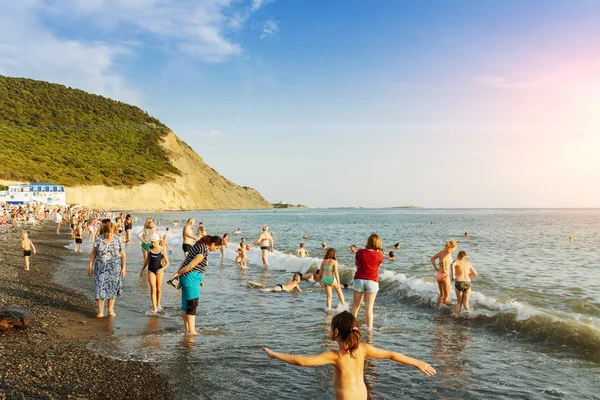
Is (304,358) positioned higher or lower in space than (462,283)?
higher

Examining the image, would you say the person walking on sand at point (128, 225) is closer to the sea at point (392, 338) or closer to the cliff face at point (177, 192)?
the sea at point (392, 338)

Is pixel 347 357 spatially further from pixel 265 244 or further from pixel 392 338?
pixel 265 244

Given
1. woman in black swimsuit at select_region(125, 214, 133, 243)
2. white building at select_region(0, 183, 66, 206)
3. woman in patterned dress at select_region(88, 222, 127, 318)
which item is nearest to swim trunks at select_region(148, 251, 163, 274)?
woman in patterned dress at select_region(88, 222, 127, 318)

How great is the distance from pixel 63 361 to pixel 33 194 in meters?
62.0

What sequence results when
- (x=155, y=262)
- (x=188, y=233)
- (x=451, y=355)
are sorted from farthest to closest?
(x=188, y=233) → (x=155, y=262) → (x=451, y=355)

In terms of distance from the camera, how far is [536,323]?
9328 mm

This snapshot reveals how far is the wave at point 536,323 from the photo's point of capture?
Result: 27.2 ft

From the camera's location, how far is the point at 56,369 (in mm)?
5730

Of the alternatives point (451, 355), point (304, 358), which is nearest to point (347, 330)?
point (304, 358)

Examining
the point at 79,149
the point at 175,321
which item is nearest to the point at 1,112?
the point at 79,149

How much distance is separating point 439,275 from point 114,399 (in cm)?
833

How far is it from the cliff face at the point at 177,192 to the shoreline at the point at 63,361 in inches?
Answer: 3003

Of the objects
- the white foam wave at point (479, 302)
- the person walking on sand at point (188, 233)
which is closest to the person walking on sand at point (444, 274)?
the white foam wave at point (479, 302)

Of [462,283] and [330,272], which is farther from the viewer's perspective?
[330,272]
